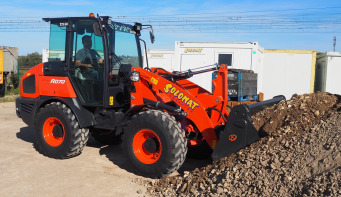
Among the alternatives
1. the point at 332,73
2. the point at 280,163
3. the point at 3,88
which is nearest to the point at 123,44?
the point at 280,163

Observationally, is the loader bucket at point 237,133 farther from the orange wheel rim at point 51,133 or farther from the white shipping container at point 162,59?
the white shipping container at point 162,59

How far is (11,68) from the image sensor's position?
63.9 ft

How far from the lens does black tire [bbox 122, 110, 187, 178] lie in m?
4.63

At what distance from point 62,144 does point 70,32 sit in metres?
2.07

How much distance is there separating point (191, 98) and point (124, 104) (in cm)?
140

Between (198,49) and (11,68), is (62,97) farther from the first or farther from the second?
(11,68)

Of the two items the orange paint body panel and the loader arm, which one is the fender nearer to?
the orange paint body panel

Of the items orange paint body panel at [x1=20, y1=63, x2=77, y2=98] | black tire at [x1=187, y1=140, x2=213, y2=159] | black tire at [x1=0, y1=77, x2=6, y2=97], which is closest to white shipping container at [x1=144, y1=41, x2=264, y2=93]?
black tire at [x1=187, y1=140, x2=213, y2=159]

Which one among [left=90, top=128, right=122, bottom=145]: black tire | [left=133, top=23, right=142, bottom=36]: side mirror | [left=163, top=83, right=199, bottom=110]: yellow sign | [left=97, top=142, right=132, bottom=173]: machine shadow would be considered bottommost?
[left=97, top=142, right=132, bottom=173]: machine shadow

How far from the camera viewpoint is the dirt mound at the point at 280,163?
373 cm

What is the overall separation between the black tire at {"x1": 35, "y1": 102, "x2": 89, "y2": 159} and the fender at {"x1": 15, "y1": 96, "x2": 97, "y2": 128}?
11 cm

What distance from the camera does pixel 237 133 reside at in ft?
14.9

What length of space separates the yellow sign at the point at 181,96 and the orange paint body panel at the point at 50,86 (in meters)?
1.84

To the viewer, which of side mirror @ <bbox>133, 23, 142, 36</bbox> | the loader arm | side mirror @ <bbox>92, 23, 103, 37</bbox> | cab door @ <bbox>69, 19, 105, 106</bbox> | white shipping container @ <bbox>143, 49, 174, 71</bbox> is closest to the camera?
the loader arm
